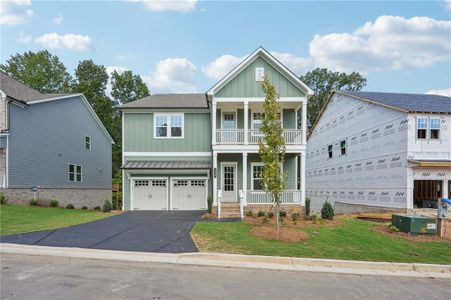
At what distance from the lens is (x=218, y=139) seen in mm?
17797

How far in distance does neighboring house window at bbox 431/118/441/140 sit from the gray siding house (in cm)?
2484

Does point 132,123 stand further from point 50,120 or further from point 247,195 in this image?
point 247,195

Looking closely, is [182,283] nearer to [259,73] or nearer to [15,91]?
[259,73]

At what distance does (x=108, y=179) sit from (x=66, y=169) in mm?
7260

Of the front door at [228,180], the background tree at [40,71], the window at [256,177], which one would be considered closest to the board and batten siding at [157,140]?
the front door at [228,180]

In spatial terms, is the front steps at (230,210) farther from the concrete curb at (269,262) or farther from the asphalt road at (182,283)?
the asphalt road at (182,283)

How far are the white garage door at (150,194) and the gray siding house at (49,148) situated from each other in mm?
6033

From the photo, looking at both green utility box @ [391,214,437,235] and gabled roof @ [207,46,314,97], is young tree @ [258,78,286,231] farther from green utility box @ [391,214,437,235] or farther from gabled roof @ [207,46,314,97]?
gabled roof @ [207,46,314,97]

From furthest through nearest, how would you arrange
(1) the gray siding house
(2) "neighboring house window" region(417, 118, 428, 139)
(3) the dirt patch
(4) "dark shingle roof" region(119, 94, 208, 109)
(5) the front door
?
1. (4) "dark shingle roof" region(119, 94, 208, 109)
2. (5) the front door
3. (1) the gray siding house
4. (2) "neighboring house window" region(417, 118, 428, 139)
5. (3) the dirt patch

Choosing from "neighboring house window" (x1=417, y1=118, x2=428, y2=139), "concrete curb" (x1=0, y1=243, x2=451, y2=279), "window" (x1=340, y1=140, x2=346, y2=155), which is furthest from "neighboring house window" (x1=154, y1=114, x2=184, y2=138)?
"neighboring house window" (x1=417, y1=118, x2=428, y2=139)

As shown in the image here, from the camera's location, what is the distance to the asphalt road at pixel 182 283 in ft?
17.4

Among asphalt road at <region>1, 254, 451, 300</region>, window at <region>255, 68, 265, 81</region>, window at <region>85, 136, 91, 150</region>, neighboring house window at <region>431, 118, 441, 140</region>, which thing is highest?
window at <region>255, 68, 265, 81</region>

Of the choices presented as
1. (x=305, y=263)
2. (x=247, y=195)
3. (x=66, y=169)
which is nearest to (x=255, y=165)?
(x=247, y=195)

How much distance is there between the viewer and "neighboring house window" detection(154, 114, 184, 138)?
19.5 metres
